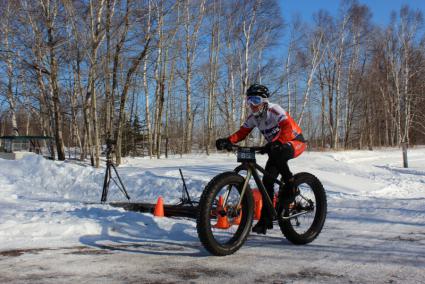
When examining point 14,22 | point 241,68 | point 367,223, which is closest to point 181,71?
point 241,68

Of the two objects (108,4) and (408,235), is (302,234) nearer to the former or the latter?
(408,235)

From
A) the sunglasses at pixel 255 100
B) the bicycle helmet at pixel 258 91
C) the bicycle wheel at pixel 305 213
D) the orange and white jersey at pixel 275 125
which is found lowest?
the bicycle wheel at pixel 305 213

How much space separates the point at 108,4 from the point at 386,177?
12.1m

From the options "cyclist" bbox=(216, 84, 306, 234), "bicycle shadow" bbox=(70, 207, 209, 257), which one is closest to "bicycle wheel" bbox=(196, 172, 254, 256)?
"bicycle shadow" bbox=(70, 207, 209, 257)

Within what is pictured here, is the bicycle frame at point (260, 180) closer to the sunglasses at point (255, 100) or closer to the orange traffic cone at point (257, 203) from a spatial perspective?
the orange traffic cone at point (257, 203)

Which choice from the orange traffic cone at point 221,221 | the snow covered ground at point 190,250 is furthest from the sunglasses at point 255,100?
the snow covered ground at point 190,250

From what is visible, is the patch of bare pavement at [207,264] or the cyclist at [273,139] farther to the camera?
the cyclist at [273,139]

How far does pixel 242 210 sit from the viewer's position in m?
4.37

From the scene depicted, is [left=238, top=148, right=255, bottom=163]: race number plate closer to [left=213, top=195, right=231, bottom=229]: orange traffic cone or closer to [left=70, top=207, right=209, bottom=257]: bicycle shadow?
[left=213, top=195, right=231, bottom=229]: orange traffic cone

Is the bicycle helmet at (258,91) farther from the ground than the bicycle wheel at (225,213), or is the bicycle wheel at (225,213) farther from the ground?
the bicycle helmet at (258,91)

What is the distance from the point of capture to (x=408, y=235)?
16.5 feet

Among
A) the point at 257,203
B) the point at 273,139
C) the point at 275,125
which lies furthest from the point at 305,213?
the point at 275,125

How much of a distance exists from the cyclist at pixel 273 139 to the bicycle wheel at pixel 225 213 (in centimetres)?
34

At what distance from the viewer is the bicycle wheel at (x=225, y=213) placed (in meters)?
3.87
